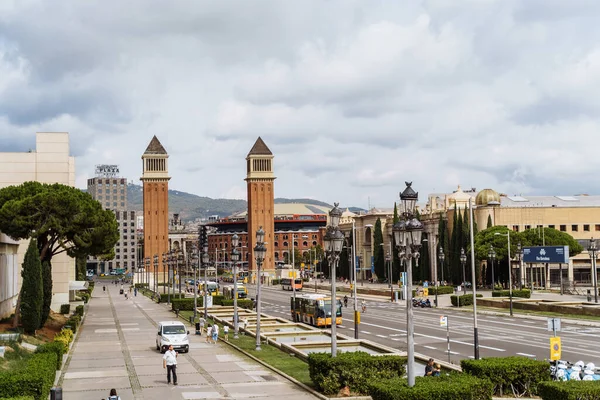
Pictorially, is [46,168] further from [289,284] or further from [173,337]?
[289,284]

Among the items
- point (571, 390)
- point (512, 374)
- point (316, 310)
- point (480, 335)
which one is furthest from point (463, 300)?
point (571, 390)

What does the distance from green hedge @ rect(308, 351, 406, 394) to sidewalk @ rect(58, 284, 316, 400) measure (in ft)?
3.51

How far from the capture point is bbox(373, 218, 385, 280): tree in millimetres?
135625

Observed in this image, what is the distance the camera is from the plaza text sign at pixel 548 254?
3334 inches

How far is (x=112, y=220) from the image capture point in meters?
59.2

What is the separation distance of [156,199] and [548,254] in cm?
11937

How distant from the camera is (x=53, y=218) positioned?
5275 centimetres

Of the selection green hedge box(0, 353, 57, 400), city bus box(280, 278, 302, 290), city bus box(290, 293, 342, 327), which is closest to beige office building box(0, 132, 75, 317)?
city bus box(290, 293, 342, 327)

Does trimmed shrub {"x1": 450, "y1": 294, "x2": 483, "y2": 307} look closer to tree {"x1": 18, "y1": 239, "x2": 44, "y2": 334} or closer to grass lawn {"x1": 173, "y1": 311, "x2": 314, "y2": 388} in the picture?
grass lawn {"x1": 173, "y1": 311, "x2": 314, "y2": 388}

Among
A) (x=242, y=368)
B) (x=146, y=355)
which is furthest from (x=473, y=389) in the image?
(x=146, y=355)

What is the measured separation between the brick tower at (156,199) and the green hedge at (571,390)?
6469 inches

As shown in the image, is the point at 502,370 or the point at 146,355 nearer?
the point at 502,370

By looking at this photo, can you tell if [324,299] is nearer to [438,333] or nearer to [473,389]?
[438,333]

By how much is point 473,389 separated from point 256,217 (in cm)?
16551
